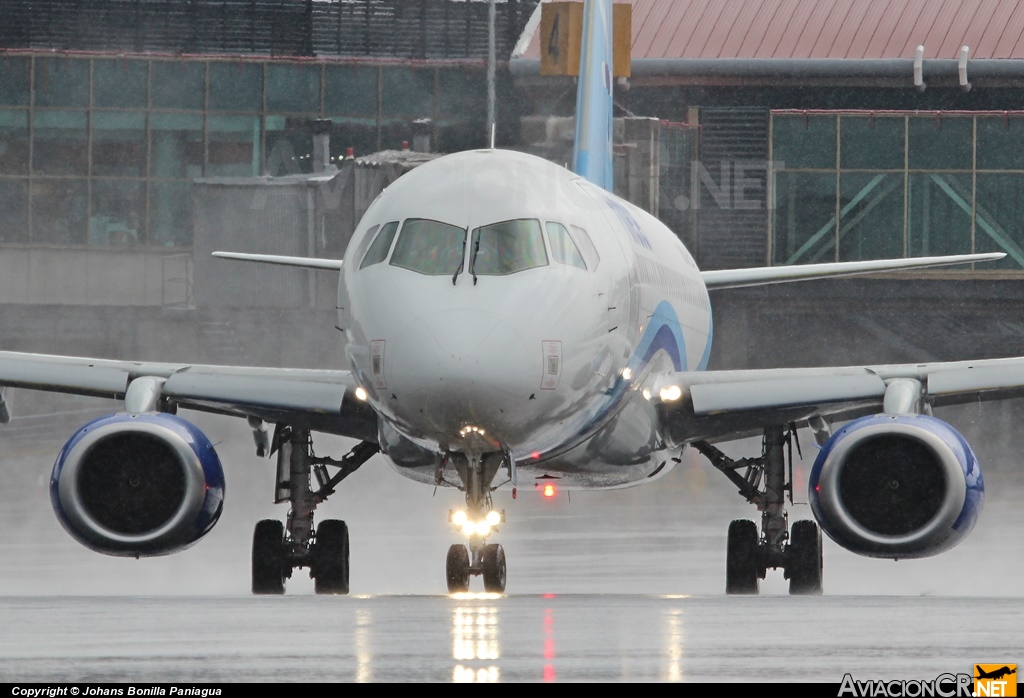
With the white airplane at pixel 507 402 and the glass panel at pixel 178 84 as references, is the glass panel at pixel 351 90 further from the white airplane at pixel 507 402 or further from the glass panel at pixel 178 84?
the white airplane at pixel 507 402

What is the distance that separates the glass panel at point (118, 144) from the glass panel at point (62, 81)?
0.79 meters

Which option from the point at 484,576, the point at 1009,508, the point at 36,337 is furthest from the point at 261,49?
the point at 484,576

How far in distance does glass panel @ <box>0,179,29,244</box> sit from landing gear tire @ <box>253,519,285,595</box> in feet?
127

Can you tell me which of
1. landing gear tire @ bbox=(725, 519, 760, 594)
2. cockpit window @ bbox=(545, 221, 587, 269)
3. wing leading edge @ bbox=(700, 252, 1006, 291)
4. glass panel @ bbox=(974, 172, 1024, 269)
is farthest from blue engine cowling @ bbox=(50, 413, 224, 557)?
glass panel @ bbox=(974, 172, 1024, 269)

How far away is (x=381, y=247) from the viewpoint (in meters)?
14.0

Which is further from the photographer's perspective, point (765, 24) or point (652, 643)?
point (765, 24)

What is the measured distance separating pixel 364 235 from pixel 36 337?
35.2m

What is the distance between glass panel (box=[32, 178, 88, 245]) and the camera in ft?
178

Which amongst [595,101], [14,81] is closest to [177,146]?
[14,81]

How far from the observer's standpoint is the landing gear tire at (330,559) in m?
17.5

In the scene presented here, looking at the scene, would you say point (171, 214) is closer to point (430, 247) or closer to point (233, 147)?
point (233, 147)

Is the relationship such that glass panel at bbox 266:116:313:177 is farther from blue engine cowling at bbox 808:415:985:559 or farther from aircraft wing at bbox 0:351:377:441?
blue engine cowling at bbox 808:415:985:559

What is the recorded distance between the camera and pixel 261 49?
185 feet

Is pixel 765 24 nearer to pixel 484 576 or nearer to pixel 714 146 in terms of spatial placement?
pixel 714 146
